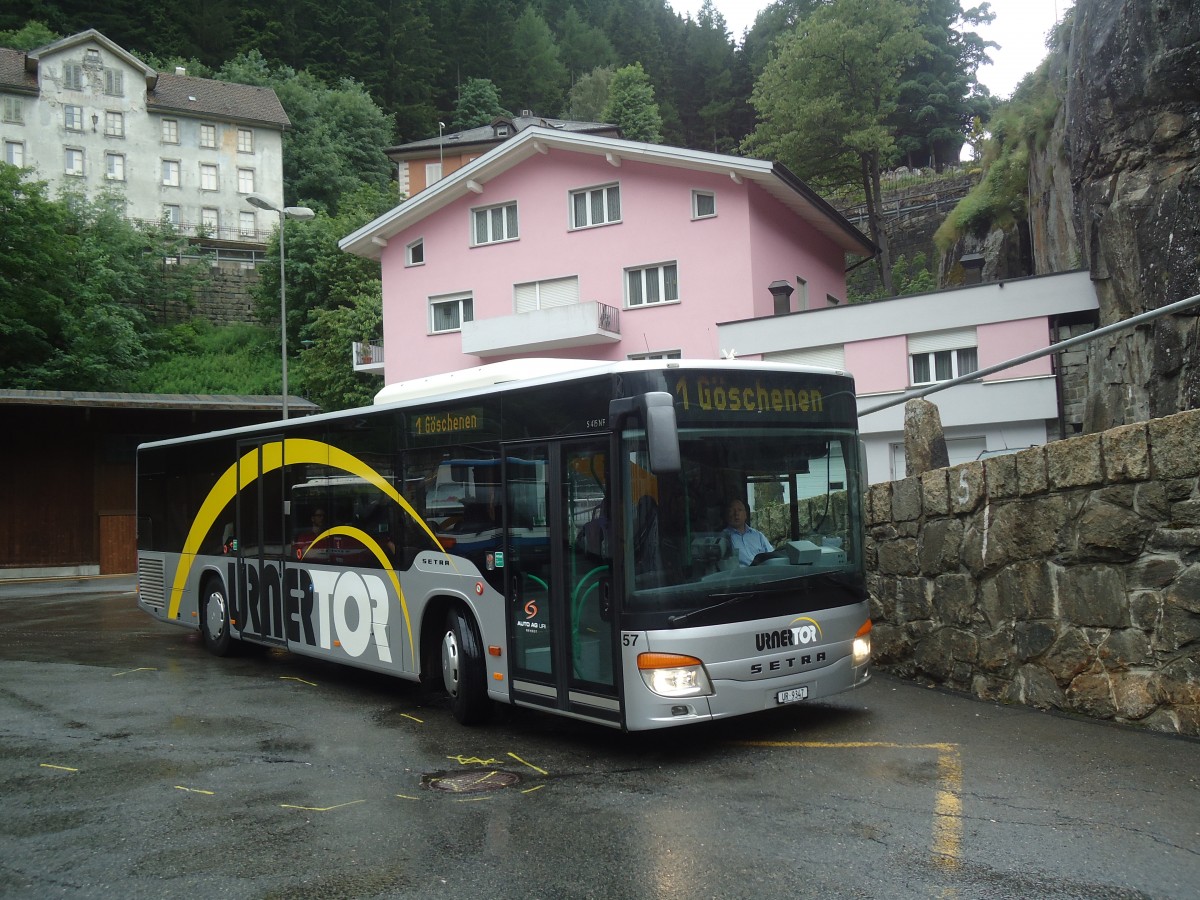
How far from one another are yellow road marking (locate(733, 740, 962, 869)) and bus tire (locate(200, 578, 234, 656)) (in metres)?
7.24

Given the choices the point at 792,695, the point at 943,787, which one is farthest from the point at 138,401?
the point at 943,787

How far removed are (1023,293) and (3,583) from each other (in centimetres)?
2603

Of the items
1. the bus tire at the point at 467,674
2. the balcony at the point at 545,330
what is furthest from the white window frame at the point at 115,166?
the bus tire at the point at 467,674

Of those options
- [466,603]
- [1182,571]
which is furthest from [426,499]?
[1182,571]

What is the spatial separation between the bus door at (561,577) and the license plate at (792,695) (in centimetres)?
112

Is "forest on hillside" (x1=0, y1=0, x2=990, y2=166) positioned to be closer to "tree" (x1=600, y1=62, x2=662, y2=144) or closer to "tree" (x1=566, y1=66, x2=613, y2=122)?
"tree" (x1=566, y1=66, x2=613, y2=122)

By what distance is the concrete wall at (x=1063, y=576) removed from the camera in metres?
7.25

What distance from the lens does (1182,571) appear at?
721 cm

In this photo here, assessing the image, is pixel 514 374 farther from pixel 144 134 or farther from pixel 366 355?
Result: pixel 144 134

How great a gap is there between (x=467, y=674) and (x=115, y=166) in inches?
2853

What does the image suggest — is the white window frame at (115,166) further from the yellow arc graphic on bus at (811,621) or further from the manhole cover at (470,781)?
the yellow arc graphic on bus at (811,621)

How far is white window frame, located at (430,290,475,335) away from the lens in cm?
3562

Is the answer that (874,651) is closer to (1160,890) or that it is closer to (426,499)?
(426,499)

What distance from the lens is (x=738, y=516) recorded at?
7.30 meters
